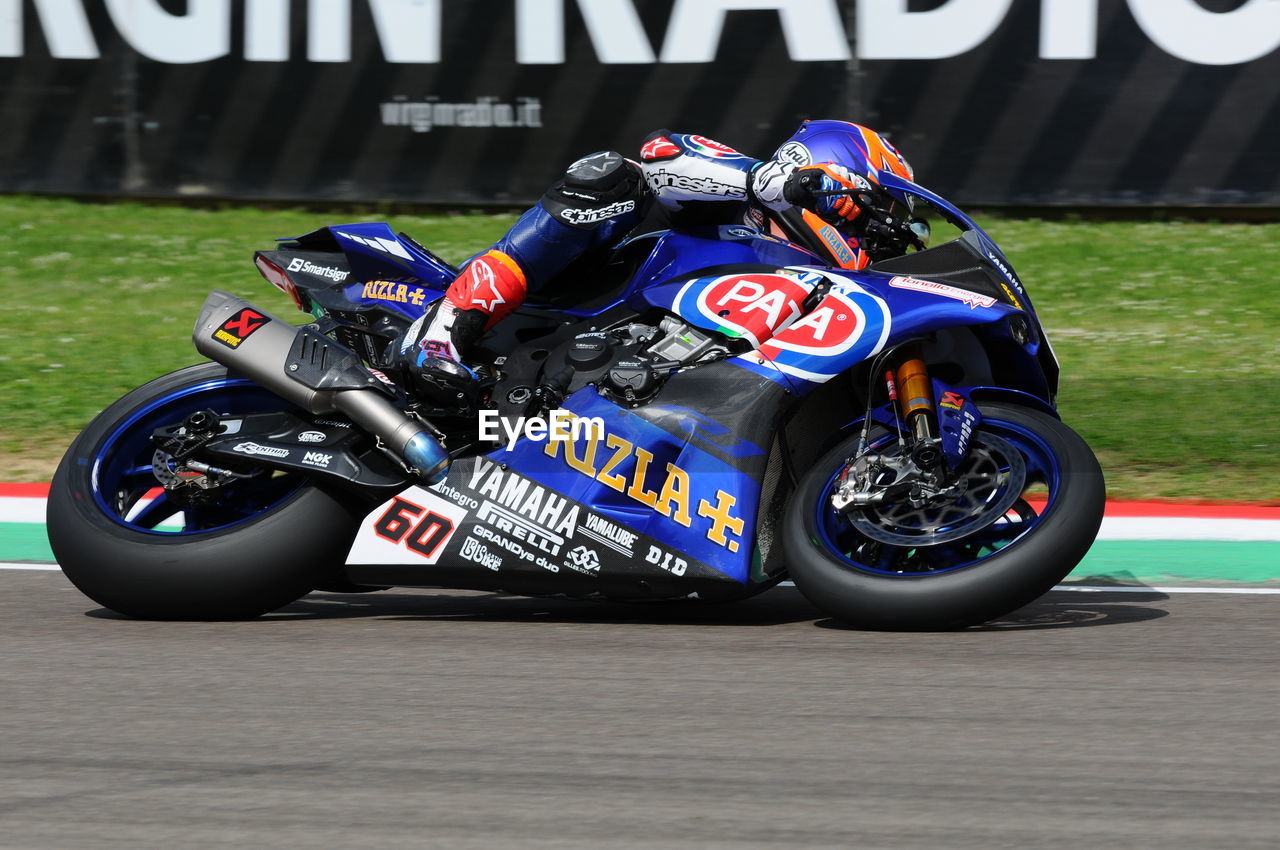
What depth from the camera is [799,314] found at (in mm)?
4887

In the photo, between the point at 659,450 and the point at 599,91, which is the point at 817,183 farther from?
the point at 599,91

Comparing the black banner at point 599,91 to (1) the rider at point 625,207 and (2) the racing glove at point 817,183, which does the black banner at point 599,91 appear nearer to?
(1) the rider at point 625,207

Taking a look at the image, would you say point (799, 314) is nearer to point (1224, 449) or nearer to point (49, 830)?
point (49, 830)

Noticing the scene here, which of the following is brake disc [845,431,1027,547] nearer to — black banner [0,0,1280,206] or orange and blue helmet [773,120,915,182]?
orange and blue helmet [773,120,915,182]

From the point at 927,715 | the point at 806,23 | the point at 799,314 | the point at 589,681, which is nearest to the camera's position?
the point at 927,715

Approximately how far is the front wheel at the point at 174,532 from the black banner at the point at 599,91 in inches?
257

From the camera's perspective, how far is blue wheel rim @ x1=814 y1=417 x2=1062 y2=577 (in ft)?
15.4

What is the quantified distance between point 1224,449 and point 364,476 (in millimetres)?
3912

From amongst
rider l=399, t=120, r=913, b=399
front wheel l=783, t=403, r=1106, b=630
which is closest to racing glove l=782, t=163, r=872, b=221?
rider l=399, t=120, r=913, b=399

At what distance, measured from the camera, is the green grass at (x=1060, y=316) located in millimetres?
7457

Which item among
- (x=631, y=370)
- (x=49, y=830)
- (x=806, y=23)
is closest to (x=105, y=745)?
(x=49, y=830)

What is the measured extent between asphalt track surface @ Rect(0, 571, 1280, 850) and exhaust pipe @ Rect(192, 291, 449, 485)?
1.79ft

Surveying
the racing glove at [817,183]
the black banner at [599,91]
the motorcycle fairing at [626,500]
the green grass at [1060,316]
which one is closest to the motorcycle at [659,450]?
the motorcycle fairing at [626,500]

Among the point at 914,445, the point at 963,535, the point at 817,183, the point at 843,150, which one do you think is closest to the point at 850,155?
the point at 843,150
